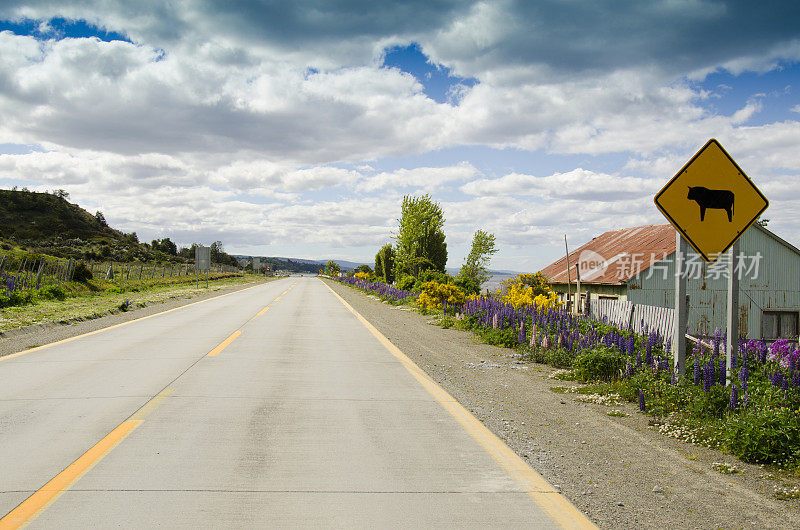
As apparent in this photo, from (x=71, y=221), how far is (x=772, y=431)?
12362cm

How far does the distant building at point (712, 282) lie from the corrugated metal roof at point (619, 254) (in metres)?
0.06

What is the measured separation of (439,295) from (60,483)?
20.3m

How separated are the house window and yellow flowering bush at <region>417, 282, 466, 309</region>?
16.3 metres

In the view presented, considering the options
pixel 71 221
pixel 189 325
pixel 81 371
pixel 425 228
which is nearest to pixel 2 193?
pixel 71 221

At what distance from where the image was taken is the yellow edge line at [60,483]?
3686 millimetres

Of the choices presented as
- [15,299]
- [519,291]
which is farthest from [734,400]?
[15,299]

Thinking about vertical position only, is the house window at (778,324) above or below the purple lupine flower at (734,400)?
below

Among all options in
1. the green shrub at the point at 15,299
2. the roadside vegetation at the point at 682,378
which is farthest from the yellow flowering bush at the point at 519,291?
the green shrub at the point at 15,299

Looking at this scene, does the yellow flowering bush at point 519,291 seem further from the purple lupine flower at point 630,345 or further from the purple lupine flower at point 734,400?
the purple lupine flower at point 734,400

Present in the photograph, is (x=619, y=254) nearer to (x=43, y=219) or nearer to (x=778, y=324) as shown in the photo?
(x=778, y=324)

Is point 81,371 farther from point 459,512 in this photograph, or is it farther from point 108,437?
point 459,512

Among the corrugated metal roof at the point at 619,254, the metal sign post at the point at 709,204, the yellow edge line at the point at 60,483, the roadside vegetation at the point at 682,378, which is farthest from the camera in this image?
the corrugated metal roof at the point at 619,254

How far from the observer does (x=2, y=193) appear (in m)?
110

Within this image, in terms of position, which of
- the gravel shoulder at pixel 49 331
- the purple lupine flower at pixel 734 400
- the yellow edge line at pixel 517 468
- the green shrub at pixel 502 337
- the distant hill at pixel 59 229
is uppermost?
A: the distant hill at pixel 59 229
